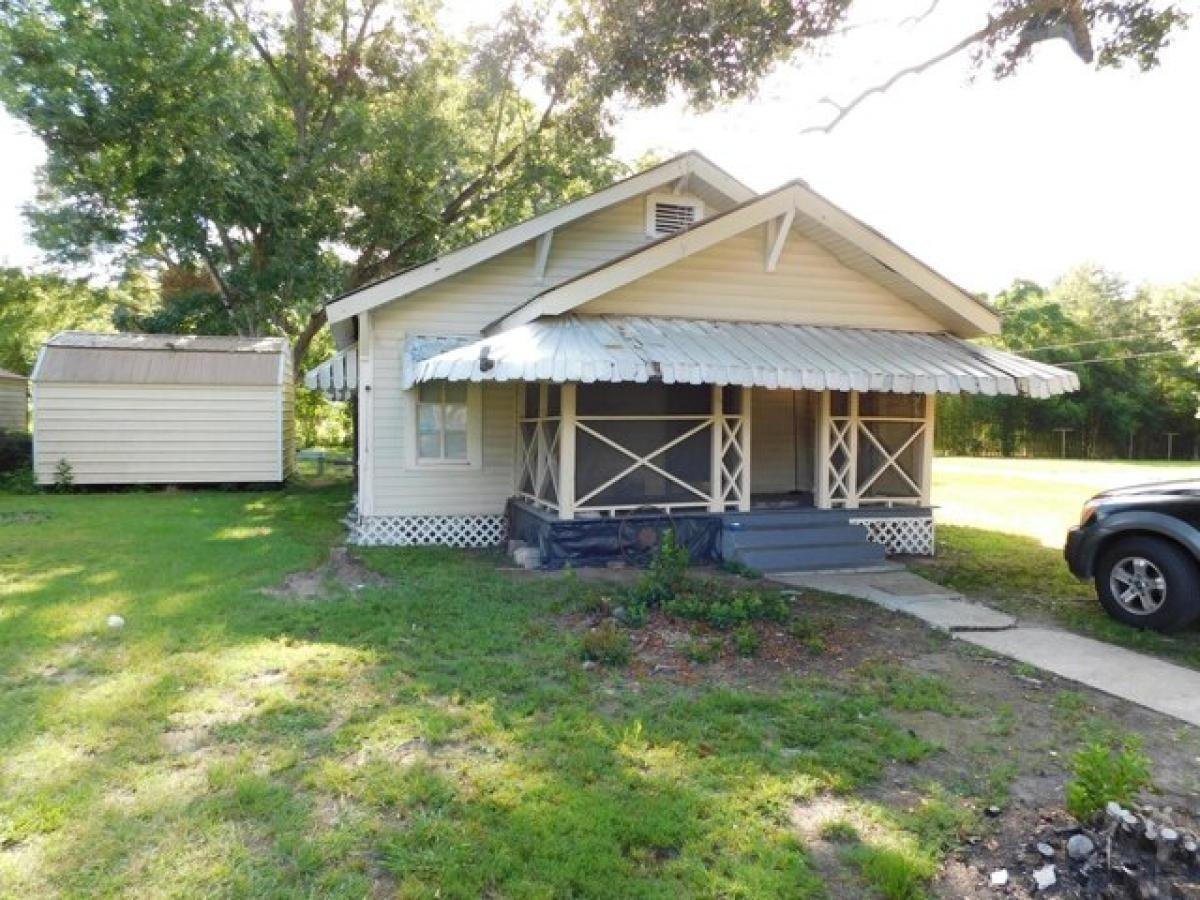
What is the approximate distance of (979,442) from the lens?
129 feet

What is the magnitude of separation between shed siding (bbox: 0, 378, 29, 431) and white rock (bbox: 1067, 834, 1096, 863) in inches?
881

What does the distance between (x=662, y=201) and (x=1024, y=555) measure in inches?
281

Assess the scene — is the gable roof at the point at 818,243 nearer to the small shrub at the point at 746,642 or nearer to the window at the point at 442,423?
the window at the point at 442,423

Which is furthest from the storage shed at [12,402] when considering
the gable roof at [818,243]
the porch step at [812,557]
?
the porch step at [812,557]

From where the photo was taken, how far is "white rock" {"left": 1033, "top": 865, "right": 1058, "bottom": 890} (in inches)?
110

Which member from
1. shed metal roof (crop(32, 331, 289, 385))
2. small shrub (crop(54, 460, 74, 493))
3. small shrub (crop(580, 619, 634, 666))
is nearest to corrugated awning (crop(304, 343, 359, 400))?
shed metal roof (crop(32, 331, 289, 385))

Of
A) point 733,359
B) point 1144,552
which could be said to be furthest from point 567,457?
point 1144,552

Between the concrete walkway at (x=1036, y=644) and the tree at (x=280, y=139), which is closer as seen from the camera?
the concrete walkway at (x=1036, y=644)

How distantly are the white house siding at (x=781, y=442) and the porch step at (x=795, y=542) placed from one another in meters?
1.99

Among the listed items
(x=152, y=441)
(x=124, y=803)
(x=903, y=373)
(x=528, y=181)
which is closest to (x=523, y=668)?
(x=124, y=803)

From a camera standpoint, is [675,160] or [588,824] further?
[675,160]

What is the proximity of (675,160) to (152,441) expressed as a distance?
1218 cm

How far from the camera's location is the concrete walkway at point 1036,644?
5066 mm

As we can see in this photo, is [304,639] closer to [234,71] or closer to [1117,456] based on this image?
[234,71]
